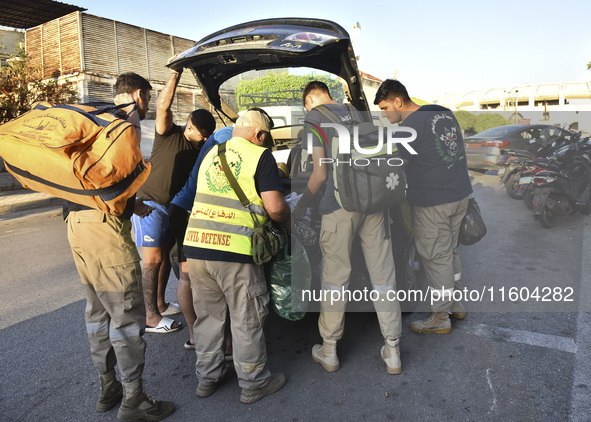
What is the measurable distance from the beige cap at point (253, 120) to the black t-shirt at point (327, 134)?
0.33 metres

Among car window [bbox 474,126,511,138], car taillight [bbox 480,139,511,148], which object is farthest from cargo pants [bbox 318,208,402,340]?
car window [bbox 474,126,511,138]

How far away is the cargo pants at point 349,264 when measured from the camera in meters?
2.89

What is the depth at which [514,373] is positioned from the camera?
9.16 feet

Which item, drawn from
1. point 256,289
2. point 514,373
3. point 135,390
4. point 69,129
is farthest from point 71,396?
point 514,373

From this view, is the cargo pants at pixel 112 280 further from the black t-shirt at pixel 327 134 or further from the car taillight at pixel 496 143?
the car taillight at pixel 496 143

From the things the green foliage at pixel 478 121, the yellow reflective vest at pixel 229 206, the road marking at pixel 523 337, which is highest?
the green foliage at pixel 478 121

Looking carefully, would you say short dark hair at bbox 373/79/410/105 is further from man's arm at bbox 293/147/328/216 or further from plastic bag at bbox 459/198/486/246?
→ plastic bag at bbox 459/198/486/246

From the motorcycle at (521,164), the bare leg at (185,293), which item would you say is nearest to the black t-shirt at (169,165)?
the bare leg at (185,293)

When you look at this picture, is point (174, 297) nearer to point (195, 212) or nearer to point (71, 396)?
point (71, 396)

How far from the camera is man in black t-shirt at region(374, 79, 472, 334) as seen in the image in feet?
10.8

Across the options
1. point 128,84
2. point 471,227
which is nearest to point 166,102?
point 128,84

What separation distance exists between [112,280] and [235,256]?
711 mm

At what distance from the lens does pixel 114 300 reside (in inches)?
98.8

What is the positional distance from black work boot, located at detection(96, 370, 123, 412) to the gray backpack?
5.82 ft
